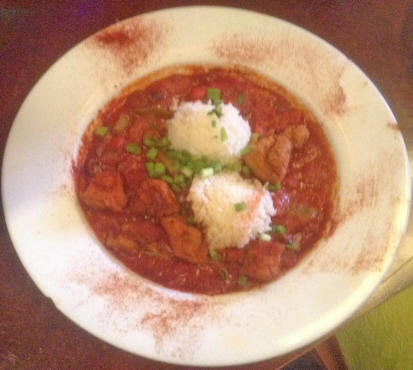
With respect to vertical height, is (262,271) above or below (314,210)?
below

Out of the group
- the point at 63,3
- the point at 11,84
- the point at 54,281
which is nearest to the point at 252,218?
the point at 54,281

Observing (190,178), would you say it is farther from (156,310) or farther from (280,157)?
(156,310)

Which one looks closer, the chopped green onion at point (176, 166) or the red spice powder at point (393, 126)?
the red spice powder at point (393, 126)

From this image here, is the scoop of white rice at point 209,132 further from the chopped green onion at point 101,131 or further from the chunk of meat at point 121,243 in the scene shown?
the chunk of meat at point 121,243

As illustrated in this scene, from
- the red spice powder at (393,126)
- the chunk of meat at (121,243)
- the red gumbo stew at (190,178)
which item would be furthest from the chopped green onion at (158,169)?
the red spice powder at (393,126)

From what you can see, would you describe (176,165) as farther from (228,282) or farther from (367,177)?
(367,177)

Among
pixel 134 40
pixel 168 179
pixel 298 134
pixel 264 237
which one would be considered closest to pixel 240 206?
pixel 264 237

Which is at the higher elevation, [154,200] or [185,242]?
[154,200]
